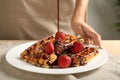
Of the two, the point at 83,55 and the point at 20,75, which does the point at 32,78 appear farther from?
the point at 83,55

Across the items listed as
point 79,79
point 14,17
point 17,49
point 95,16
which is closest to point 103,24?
point 95,16

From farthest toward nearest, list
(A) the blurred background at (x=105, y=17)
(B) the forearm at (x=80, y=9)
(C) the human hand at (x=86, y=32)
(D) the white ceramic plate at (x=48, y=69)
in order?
(A) the blurred background at (x=105, y=17), (B) the forearm at (x=80, y=9), (C) the human hand at (x=86, y=32), (D) the white ceramic plate at (x=48, y=69)

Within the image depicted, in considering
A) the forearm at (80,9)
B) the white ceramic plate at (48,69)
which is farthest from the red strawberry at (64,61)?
the forearm at (80,9)

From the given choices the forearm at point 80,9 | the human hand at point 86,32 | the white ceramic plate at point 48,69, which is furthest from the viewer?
the forearm at point 80,9

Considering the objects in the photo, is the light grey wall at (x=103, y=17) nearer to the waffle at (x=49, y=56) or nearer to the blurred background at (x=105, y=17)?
the blurred background at (x=105, y=17)

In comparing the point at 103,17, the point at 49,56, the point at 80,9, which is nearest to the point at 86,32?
the point at 80,9

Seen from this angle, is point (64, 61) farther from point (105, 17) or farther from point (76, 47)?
point (105, 17)

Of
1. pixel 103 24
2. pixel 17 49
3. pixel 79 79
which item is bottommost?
pixel 79 79
